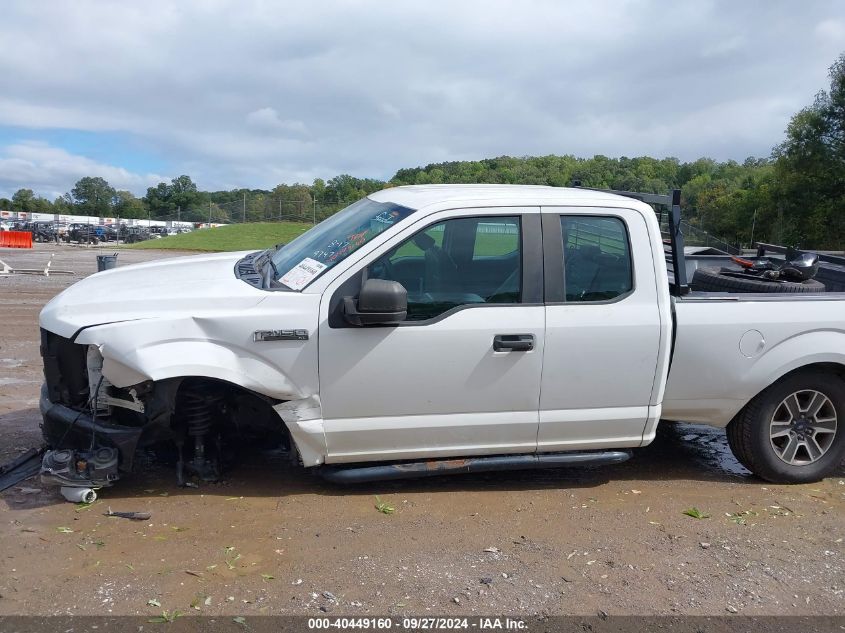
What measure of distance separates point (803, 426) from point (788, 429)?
0.10 meters

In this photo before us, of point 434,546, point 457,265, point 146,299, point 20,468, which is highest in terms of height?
point 457,265

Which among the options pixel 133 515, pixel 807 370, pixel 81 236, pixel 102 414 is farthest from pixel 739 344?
pixel 81 236

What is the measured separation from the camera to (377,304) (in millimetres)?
4031

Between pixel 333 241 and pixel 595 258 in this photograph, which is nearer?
pixel 595 258

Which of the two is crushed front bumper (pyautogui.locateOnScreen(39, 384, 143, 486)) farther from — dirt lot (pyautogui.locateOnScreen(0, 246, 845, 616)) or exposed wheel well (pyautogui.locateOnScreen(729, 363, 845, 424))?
exposed wheel well (pyautogui.locateOnScreen(729, 363, 845, 424))

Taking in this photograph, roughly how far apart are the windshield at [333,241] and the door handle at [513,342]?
0.94 metres

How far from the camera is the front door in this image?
4.21 metres

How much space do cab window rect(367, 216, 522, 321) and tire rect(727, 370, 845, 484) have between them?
191 centimetres

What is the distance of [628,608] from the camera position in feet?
11.4

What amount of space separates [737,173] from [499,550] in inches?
2569

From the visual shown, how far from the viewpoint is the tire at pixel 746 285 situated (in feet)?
16.6

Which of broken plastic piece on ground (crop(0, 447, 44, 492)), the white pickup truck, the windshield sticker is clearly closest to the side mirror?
the white pickup truck

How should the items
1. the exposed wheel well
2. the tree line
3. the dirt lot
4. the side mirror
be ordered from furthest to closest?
the tree line < the exposed wheel well < the side mirror < the dirt lot

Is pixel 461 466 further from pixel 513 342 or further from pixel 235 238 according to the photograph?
pixel 235 238
